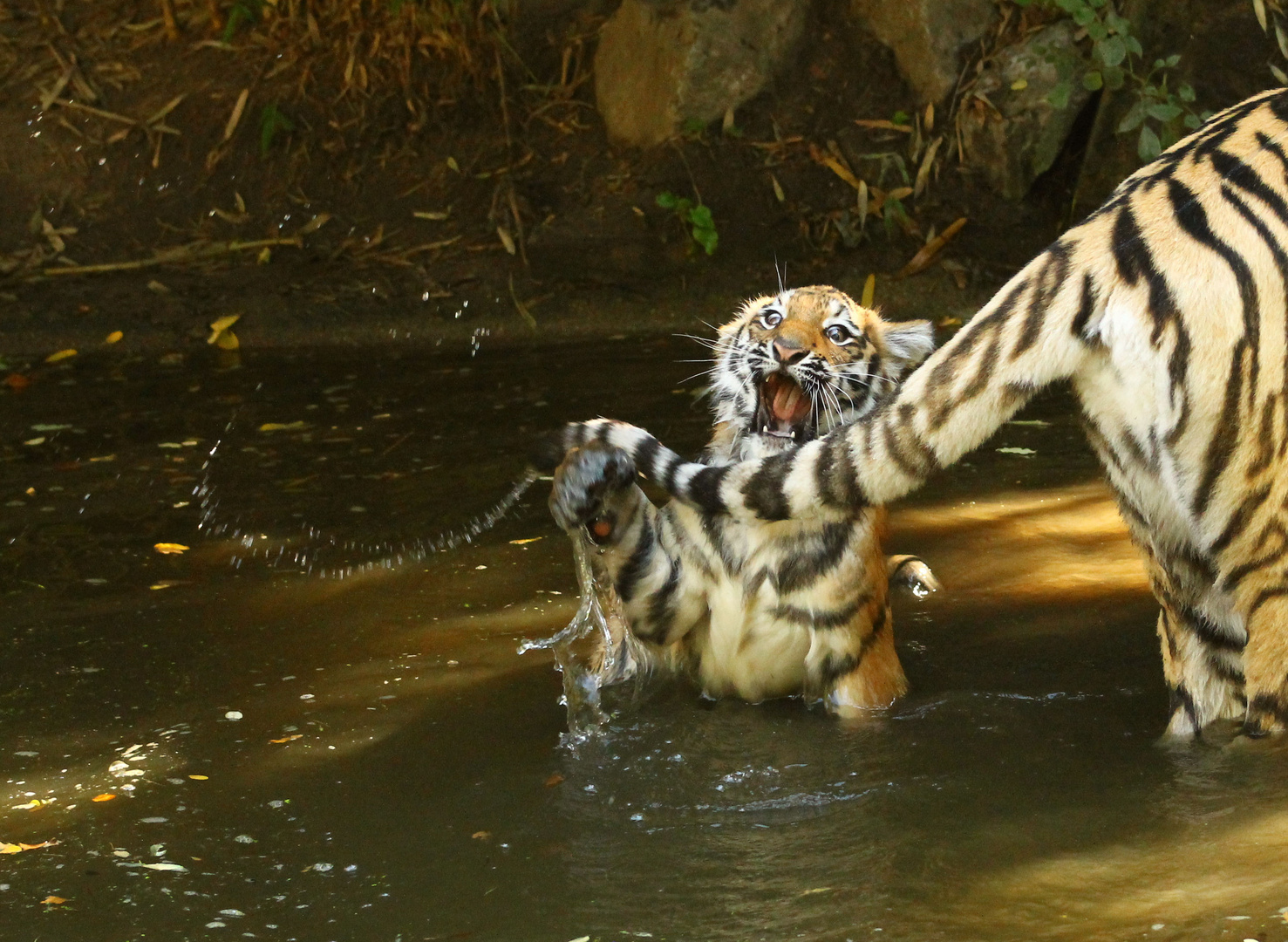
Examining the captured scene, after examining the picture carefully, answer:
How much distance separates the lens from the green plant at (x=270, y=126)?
9.41 m

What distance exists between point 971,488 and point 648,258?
3.35 m

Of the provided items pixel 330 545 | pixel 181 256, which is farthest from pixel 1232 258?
pixel 181 256

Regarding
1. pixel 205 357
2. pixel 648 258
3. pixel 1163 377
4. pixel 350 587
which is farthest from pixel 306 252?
pixel 1163 377

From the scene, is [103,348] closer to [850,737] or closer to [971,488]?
[971,488]

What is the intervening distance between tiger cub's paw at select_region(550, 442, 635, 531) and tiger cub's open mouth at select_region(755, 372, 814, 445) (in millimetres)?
592

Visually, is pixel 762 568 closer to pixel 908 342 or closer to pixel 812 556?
pixel 812 556

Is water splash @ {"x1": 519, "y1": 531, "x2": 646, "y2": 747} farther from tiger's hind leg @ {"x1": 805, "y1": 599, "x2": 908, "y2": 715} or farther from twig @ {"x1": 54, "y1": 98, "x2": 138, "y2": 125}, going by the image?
twig @ {"x1": 54, "y1": 98, "x2": 138, "y2": 125}

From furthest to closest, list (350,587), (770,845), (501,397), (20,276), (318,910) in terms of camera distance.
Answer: (20,276) < (501,397) < (350,587) < (770,845) < (318,910)

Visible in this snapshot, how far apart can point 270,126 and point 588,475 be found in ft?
20.7

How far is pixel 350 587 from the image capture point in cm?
509

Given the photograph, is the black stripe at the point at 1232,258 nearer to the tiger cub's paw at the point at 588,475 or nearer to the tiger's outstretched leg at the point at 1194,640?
the tiger's outstretched leg at the point at 1194,640

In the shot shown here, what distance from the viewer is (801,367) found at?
4254 mm

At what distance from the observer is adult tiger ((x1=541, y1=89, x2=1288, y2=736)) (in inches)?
126

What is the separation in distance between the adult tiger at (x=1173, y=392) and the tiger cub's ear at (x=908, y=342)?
1018mm
